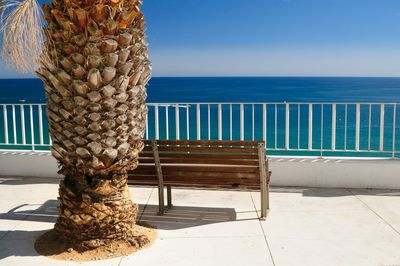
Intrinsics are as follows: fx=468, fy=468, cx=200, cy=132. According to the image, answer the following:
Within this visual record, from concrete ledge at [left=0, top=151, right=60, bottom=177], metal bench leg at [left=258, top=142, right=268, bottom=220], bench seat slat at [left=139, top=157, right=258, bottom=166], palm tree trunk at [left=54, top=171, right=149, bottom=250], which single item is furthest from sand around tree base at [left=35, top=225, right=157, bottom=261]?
concrete ledge at [left=0, top=151, right=60, bottom=177]

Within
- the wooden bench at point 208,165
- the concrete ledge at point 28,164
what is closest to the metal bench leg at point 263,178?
the wooden bench at point 208,165

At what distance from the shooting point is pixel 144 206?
246 inches

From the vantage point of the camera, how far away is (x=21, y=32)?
4062 mm

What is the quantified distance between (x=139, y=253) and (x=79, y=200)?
778 mm

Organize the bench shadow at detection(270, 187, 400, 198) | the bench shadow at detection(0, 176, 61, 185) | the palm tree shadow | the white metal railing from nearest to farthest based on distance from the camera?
the palm tree shadow
the bench shadow at detection(270, 187, 400, 198)
the white metal railing
the bench shadow at detection(0, 176, 61, 185)

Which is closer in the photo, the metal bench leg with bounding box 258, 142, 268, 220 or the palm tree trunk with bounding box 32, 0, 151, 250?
the palm tree trunk with bounding box 32, 0, 151, 250

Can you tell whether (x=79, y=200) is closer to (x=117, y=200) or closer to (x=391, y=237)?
(x=117, y=200)

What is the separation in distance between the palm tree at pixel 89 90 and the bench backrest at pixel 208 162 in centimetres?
99

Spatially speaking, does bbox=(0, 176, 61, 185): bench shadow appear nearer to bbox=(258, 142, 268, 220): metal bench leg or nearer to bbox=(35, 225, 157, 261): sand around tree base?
bbox=(35, 225, 157, 261): sand around tree base

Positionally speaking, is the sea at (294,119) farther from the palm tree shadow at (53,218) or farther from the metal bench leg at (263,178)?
the palm tree shadow at (53,218)

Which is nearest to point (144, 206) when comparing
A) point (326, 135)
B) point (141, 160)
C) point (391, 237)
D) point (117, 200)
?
point (141, 160)

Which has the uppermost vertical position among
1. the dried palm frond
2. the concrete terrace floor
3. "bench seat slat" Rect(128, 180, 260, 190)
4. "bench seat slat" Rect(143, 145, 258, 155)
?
the dried palm frond

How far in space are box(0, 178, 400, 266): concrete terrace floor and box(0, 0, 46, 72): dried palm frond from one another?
1.90 meters

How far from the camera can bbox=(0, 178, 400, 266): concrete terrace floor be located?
14.6 feet
